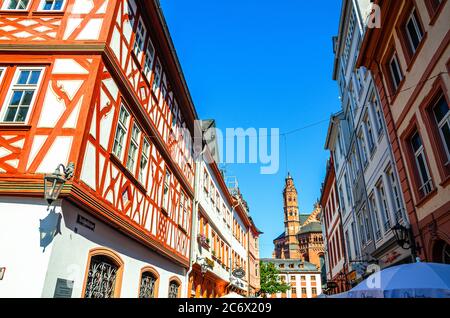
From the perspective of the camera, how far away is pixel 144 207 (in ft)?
32.3

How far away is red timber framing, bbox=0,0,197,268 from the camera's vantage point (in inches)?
257

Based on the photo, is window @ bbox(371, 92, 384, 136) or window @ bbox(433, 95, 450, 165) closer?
window @ bbox(433, 95, 450, 165)

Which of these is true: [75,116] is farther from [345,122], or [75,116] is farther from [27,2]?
[345,122]

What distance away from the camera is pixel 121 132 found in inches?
347

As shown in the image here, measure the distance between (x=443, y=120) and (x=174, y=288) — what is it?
1043 centimetres

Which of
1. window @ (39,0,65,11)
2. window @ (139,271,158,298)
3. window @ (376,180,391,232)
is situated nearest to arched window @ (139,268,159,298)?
window @ (139,271,158,298)

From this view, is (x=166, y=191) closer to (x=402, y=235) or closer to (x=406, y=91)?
(x=402, y=235)

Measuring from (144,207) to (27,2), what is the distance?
19.9 ft

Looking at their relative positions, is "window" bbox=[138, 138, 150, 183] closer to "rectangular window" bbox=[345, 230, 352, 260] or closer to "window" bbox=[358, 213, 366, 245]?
"window" bbox=[358, 213, 366, 245]

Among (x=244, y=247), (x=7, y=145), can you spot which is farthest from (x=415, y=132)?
(x=244, y=247)

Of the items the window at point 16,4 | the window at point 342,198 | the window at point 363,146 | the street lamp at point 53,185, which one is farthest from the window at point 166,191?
the window at point 342,198

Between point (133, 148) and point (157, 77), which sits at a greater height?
point (157, 77)

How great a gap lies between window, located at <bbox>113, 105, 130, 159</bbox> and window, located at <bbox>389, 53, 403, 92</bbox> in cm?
781

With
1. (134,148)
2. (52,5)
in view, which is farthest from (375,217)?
(52,5)
